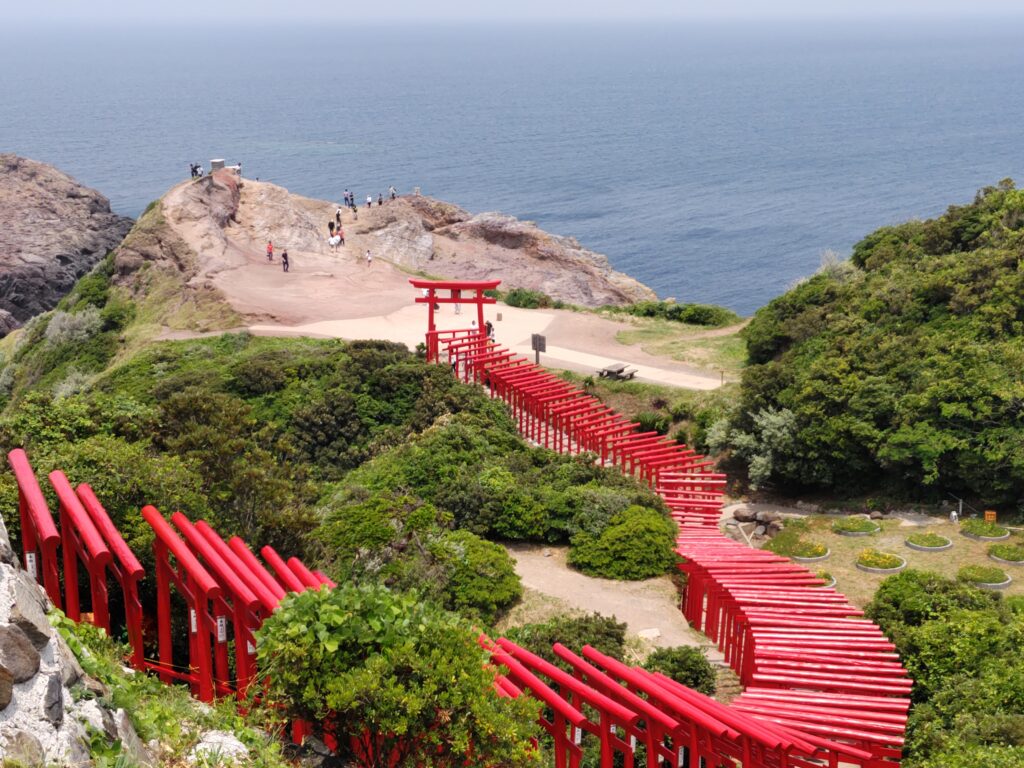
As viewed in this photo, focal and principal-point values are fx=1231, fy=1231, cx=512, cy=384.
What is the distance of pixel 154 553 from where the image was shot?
16828mm

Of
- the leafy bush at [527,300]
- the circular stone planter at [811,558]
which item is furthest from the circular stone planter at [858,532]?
the leafy bush at [527,300]

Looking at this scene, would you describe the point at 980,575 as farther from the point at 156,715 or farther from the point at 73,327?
the point at 73,327

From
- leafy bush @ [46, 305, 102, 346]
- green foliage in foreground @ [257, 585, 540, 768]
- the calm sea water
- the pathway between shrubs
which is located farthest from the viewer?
the calm sea water

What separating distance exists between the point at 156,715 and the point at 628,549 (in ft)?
50.3

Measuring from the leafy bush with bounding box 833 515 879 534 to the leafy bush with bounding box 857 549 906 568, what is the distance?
2280mm

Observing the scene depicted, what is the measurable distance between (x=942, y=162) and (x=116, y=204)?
297 feet

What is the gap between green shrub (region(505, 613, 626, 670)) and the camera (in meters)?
20.3

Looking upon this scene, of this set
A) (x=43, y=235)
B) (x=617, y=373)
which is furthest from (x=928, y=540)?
(x=43, y=235)

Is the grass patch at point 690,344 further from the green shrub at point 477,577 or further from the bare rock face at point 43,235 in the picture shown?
the bare rock face at point 43,235

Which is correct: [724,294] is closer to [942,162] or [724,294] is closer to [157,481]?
[942,162]

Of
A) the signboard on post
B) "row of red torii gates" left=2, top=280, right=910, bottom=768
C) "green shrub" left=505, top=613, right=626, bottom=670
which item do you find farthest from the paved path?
"row of red torii gates" left=2, top=280, right=910, bottom=768

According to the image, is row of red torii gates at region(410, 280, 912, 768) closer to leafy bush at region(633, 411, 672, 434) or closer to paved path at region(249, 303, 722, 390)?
leafy bush at region(633, 411, 672, 434)

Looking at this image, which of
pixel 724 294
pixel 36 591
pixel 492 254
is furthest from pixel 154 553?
pixel 724 294

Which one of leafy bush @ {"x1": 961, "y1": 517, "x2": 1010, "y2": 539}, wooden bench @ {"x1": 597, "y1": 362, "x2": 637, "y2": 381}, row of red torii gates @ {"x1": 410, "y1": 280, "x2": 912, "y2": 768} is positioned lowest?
leafy bush @ {"x1": 961, "y1": 517, "x2": 1010, "y2": 539}
